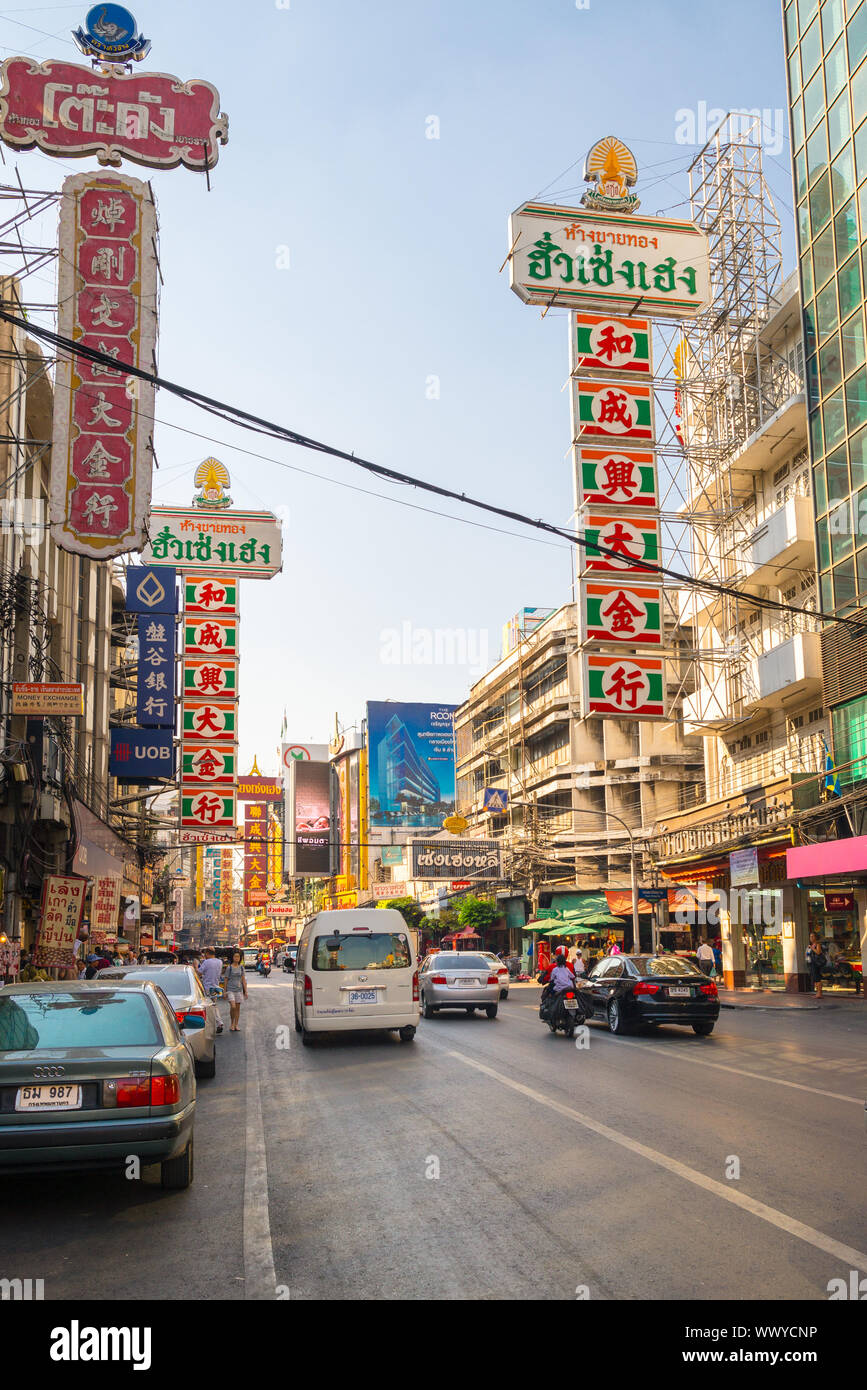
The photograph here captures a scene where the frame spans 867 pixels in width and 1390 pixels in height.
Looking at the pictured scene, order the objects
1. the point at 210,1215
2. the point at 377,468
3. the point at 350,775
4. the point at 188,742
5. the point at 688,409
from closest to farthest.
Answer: the point at 210,1215
the point at 377,468
the point at 188,742
the point at 688,409
the point at 350,775

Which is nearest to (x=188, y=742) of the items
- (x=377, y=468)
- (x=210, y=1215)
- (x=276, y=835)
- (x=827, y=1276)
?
(x=377, y=468)

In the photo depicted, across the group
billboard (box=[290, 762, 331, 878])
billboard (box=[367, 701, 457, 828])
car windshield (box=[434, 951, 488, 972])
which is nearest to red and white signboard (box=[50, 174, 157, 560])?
car windshield (box=[434, 951, 488, 972])

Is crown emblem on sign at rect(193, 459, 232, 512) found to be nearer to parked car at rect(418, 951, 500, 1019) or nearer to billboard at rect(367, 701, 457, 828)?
parked car at rect(418, 951, 500, 1019)

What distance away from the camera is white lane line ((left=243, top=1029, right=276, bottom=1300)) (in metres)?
5.86

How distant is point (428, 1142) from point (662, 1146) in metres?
1.95

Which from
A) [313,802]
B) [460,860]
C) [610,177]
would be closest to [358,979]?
[610,177]

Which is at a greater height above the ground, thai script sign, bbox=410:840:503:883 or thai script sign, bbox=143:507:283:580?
thai script sign, bbox=143:507:283:580

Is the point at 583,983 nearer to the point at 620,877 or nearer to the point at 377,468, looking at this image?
the point at 377,468

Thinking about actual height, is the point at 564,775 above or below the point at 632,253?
below

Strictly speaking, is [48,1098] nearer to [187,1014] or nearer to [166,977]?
[187,1014]

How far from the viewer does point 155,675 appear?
3938cm

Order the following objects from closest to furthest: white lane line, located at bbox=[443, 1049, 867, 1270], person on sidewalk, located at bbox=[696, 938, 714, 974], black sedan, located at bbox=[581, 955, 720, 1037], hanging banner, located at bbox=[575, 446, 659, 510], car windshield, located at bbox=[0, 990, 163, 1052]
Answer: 1. white lane line, located at bbox=[443, 1049, 867, 1270]
2. car windshield, located at bbox=[0, 990, 163, 1052]
3. black sedan, located at bbox=[581, 955, 720, 1037]
4. hanging banner, located at bbox=[575, 446, 659, 510]
5. person on sidewalk, located at bbox=[696, 938, 714, 974]

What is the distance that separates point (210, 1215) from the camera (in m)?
7.43

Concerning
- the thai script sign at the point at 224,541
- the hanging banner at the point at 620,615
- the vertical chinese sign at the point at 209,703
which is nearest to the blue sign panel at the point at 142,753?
the vertical chinese sign at the point at 209,703
